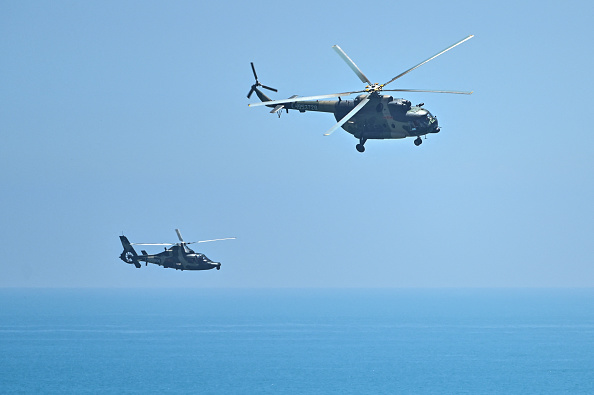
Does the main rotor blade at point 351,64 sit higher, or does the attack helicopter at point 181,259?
the main rotor blade at point 351,64

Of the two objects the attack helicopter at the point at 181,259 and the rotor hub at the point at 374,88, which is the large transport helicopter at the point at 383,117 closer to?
the rotor hub at the point at 374,88

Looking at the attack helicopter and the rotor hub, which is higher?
the rotor hub

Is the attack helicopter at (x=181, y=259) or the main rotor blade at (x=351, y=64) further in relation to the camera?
the attack helicopter at (x=181, y=259)

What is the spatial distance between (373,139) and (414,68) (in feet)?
15.7

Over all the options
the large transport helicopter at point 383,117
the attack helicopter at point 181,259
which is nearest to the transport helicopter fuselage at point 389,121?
the large transport helicopter at point 383,117

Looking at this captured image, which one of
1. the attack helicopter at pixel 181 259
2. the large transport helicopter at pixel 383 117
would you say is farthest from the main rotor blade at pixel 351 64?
the attack helicopter at pixel 181 259

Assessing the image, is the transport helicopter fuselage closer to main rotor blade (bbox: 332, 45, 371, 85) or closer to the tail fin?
main rotor blade (bbox: 332, 45, 371, 85)

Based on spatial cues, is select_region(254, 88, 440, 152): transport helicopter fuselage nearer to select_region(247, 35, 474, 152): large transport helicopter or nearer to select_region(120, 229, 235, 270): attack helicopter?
select_region(247, 35, 474, 152): large transport helicopter

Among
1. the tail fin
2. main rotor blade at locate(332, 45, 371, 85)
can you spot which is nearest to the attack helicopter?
the tail fin

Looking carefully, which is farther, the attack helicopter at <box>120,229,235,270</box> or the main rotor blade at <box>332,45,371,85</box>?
the attack helicopter at <box>120,229,235,270</box>

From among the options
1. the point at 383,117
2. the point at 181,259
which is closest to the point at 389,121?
the point at 383,117

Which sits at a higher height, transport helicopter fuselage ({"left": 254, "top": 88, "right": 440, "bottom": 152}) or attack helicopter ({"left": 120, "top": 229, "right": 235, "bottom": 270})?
transport helicopter fuselage ({"left": 254, "top": 88, "right": 440, "bottom": 152})

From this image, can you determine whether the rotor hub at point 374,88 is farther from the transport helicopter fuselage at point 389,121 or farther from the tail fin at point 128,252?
the tail fin at point 128,252

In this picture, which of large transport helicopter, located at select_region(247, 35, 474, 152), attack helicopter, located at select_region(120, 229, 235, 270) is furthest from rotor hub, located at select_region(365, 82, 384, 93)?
attack helicopter, located at select_region(120, 229, 235, 270)
